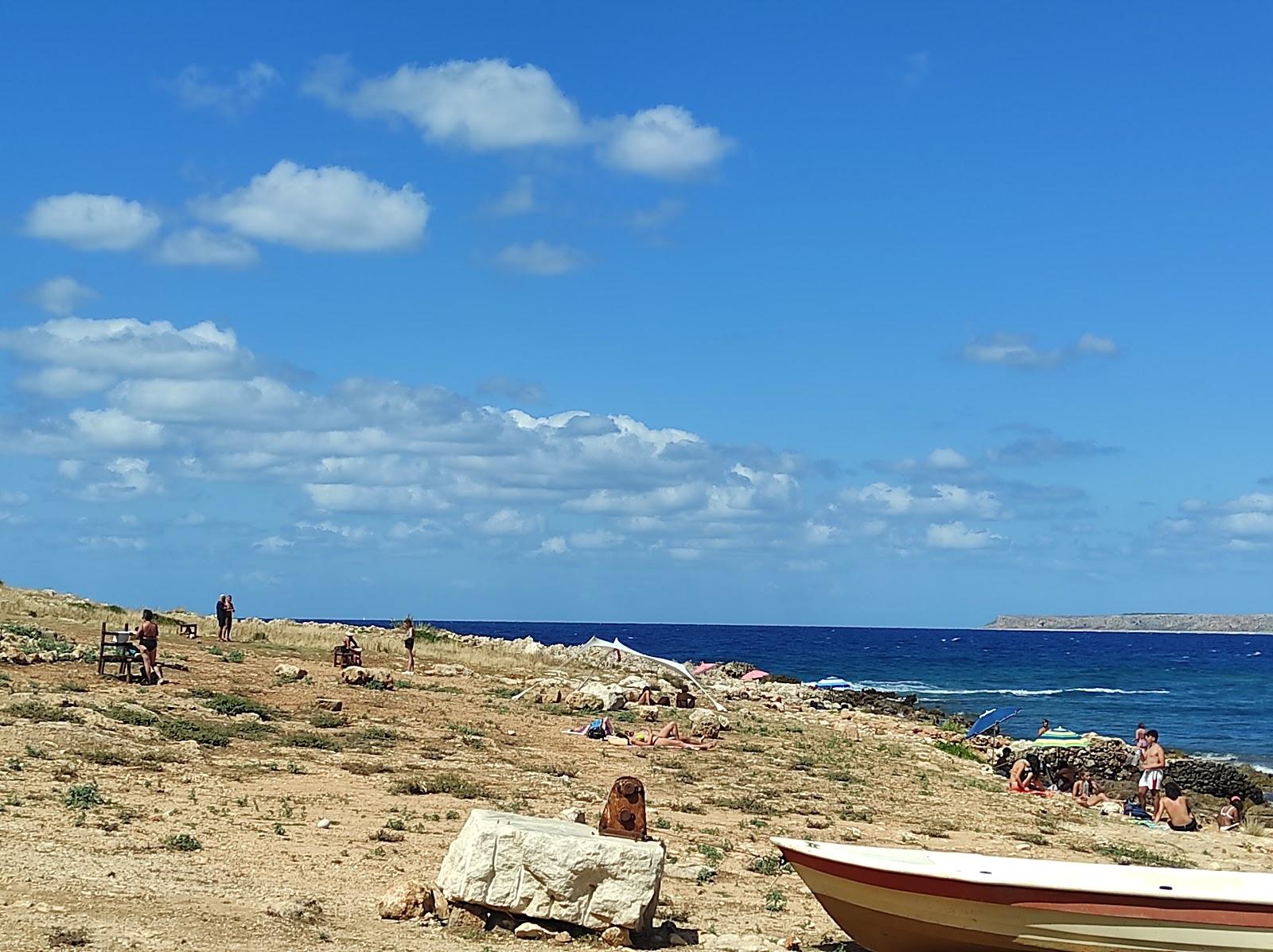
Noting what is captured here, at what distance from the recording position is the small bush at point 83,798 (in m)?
13.2

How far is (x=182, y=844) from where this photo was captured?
39.2ft

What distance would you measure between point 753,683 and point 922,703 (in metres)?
10.6

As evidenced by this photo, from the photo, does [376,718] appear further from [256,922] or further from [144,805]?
[256,922]

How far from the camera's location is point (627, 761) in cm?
2133

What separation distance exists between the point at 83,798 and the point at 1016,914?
9.50m

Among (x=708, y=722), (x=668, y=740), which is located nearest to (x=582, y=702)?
(x=708, y=722)

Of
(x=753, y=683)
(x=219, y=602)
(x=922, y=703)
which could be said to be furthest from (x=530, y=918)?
(x=922, y=703)

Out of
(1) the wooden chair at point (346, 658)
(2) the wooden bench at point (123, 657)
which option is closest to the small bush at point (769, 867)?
(2) the wooden bench at point (123, 657)

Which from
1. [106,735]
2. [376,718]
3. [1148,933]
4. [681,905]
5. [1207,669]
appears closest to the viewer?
[1148,933]

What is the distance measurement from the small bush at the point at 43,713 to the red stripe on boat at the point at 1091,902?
43.6 ft

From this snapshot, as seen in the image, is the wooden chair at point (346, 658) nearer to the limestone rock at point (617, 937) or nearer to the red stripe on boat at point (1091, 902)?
the limestone rock at point (617, 937)

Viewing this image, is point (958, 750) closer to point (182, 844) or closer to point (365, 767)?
point (365, 767)

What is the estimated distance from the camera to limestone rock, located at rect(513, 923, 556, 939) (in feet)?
33.1

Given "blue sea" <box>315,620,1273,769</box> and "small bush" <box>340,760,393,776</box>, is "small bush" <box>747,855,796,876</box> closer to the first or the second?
"small bush" <box>340,760,393,776</box>
